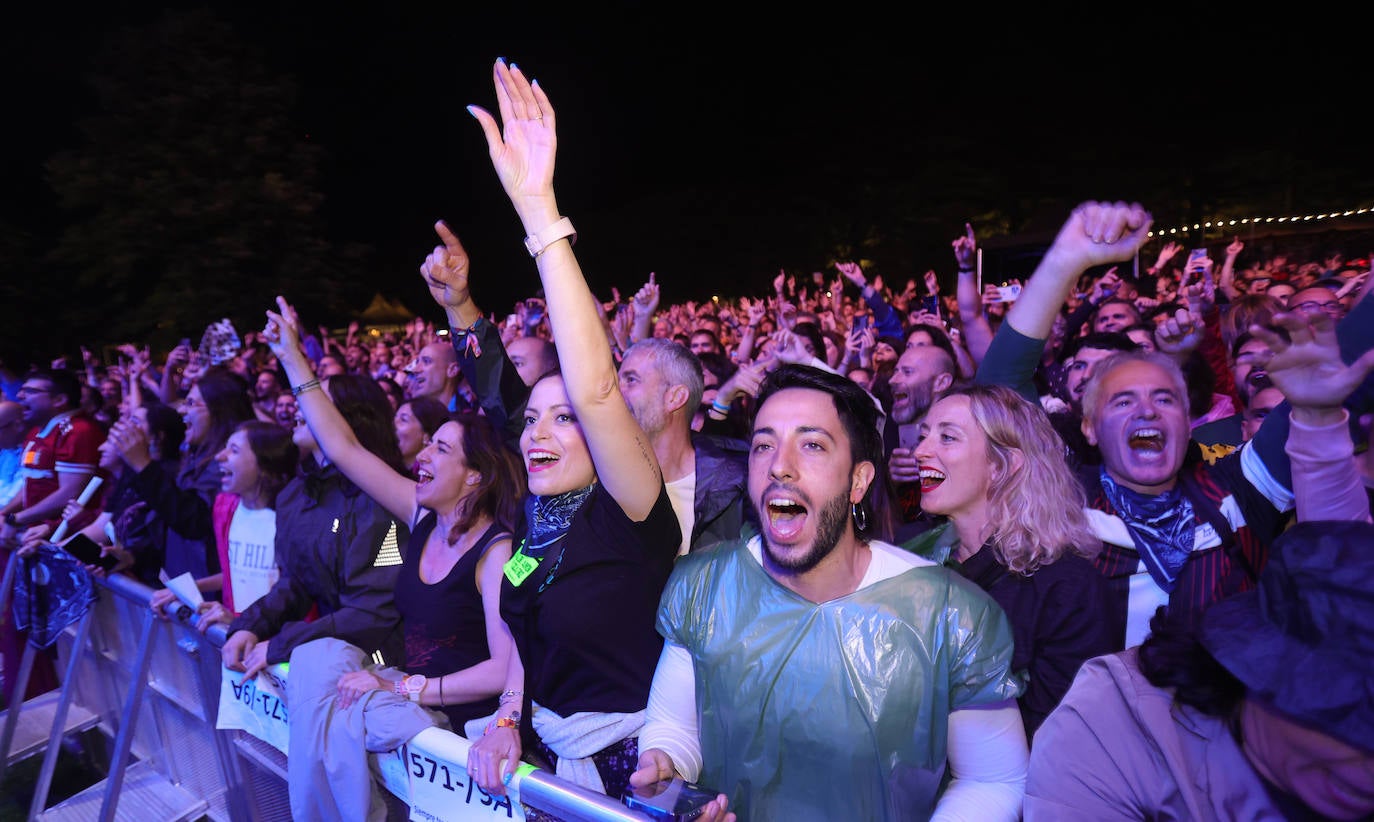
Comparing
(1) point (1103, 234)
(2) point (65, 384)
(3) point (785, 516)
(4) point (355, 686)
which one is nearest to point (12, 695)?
(2) point (65, 384)

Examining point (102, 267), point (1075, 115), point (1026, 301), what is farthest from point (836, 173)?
point (1026, 301)

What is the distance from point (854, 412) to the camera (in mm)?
1827

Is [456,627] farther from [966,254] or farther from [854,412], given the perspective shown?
[966,254]

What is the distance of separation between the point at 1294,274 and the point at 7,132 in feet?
91.5

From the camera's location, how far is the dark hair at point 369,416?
3.45 m

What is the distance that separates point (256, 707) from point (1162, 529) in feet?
9.24

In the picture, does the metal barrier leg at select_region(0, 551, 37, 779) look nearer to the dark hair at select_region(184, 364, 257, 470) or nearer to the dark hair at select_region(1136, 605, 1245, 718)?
the dark hair at select_region(184, 364, 257, 470)

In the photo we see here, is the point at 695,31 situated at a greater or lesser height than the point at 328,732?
greater

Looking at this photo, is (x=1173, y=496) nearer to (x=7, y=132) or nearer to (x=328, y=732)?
(x=328, y=732)

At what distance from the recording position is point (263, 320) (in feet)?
60.2

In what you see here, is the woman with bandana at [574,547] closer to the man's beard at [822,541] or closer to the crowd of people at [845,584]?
the crowd of people at [845,584]

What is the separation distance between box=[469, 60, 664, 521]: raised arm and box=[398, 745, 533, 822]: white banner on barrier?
76 cm

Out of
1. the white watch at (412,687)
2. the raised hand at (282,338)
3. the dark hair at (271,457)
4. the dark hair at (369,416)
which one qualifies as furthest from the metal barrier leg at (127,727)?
the white watch at (412,687)

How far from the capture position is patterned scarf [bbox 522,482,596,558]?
2.05m
